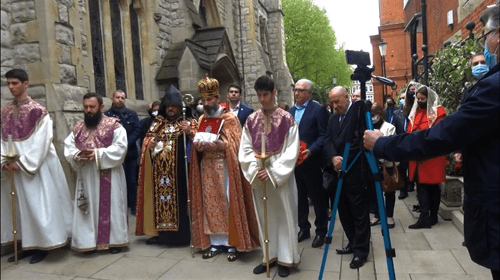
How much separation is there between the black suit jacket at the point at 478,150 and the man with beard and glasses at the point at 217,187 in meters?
2.58

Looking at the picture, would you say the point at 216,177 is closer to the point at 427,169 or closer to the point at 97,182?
the point at 97,182

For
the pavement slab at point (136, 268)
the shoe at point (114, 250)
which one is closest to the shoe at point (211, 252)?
the pavement slab at point (136, 268)

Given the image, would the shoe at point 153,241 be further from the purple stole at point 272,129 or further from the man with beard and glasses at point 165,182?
the purple stole at point 272,129

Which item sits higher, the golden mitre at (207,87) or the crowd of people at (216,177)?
the golden mitre at (207,87)

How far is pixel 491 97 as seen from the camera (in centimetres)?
181

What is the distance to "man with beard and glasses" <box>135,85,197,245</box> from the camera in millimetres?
4934

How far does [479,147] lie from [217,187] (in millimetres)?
3034

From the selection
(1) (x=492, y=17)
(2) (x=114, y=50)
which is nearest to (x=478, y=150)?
(1) (x=492, y=17)

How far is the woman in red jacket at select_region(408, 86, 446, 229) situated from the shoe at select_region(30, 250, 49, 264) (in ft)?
15.4

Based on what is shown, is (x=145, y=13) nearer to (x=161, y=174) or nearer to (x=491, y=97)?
(x=161, y=174)

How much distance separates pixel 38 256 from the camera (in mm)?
4340

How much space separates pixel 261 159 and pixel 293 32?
30.7m

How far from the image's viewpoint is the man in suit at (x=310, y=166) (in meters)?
4.95

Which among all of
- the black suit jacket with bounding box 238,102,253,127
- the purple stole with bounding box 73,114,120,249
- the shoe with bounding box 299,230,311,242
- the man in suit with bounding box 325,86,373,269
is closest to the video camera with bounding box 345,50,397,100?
the man in suit with bounding box 325,86,373,269
